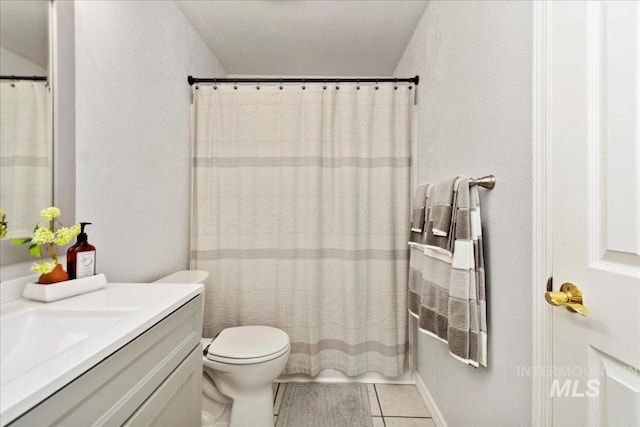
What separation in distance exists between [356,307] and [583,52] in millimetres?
1651

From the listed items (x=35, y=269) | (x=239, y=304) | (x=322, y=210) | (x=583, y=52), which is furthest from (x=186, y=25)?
(x=583, y=52)

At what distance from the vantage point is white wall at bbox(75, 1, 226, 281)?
46.3 inches

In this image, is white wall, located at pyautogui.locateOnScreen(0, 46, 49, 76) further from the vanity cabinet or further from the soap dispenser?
the vanity cabinet

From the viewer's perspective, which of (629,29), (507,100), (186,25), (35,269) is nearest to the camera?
(629,29)

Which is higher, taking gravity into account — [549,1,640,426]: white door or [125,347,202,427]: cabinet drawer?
[549,1,640,426]: white door

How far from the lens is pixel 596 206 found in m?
0.67

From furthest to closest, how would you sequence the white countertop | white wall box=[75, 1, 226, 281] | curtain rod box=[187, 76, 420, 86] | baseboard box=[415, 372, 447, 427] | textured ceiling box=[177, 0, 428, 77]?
curtain rod box=[187, 76, 420, 86], textured ceiling box=[177, 0, 428, 77], baseboard box=[415, 372, 447, 427], white wall box=[75, 1, 226, 281], the white countertop

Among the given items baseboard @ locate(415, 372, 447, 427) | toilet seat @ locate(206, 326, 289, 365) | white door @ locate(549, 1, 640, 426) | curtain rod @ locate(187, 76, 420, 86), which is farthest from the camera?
curtain rod @ locate(187, 76, 420, 86)

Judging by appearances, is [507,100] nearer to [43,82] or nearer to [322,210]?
[322,210]

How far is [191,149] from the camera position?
78.2 inches

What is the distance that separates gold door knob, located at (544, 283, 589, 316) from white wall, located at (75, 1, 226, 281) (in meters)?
1.59

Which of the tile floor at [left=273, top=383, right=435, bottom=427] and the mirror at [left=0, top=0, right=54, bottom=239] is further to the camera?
the tile floor at [left=273, top=383, right=435, bottom=427]

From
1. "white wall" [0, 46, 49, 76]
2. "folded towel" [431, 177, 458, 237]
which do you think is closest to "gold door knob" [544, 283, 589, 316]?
"folded towel" [431, 177, 458, 237]

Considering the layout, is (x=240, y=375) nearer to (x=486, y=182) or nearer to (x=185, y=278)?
(x=185, y=278)
